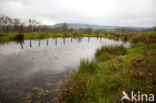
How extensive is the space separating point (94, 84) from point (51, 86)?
2.68m

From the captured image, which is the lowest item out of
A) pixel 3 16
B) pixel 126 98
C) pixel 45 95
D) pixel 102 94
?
pixel 45 95

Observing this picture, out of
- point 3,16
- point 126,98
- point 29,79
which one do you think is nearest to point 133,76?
point 126,98

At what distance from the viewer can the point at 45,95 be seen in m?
4.82

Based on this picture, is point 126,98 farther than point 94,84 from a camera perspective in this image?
No

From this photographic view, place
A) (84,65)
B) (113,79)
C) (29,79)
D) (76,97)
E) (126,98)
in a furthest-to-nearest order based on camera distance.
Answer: (84,65)
(29,79)
(113,79)
(76,97)
(126,98)

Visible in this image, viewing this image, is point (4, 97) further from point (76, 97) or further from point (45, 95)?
point (76, 97)

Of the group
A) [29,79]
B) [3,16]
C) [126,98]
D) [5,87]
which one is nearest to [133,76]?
[126,98]

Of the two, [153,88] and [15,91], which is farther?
[15,91]

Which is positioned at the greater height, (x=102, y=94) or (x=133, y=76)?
(x=133, y=76)

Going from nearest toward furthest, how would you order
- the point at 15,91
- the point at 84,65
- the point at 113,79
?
1. the point at 15,91
2. the point at 113,79
3. the point at 84,65

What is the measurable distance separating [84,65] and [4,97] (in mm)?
5047

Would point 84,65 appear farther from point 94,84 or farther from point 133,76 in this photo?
point 133,76

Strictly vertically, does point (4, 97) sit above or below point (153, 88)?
below

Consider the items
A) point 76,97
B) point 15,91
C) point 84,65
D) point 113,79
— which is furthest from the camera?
point 84,65
